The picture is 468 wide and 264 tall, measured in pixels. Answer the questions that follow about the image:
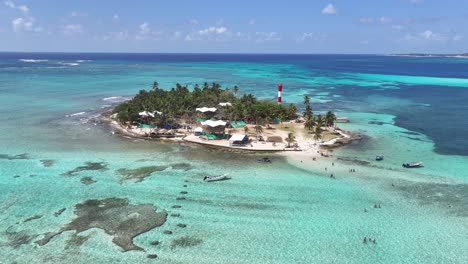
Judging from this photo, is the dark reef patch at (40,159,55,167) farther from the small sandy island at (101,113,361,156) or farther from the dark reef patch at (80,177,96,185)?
the small sandy island at (101,113,361,156)

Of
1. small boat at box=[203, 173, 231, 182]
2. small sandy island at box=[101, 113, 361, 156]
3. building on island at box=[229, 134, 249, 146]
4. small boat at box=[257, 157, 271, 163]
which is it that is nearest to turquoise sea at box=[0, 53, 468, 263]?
small boat at box=[203, 173, 231, 182]

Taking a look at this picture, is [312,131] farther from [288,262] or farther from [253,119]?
[288,262]

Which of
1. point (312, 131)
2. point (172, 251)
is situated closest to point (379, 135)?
point (312, 131)

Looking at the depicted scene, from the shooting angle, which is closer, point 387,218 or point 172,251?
point 172,251

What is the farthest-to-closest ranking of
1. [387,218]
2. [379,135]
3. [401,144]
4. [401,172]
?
[379,135]
[401,144]
[401,172]
[387,218]

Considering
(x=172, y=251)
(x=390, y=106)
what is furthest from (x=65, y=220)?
(x=390, y=106)

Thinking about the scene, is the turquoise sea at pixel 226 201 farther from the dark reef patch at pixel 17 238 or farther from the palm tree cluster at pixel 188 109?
the palm tree cluster at pixel 188 109

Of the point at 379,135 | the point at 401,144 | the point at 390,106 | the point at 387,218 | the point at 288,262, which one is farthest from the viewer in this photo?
the point at 390,106

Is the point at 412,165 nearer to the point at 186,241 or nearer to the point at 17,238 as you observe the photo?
the point at 186,241
